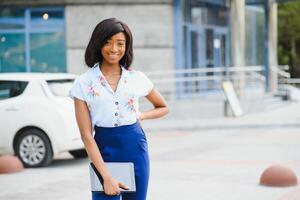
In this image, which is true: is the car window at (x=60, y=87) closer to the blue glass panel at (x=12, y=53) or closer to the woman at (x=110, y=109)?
the woman at (x=110, y=109)

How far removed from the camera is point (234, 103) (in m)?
22.4

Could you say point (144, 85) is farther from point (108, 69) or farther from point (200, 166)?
point (200, 166)

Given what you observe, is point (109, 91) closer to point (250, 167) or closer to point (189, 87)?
point (250, 167)

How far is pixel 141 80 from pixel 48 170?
299 inches

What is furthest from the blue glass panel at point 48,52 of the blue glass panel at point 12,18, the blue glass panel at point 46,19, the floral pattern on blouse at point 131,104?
the floral pattern on blouse at point 131,104

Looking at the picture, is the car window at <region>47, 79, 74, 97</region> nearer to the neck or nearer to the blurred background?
the blurred background

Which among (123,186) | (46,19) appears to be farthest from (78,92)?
(46,19)

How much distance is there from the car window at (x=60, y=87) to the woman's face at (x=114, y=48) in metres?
8.06

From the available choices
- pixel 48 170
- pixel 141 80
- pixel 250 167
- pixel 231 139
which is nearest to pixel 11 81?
pixel 48 170

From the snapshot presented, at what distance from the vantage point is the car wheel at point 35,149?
12.0 meters

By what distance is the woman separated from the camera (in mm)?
4176

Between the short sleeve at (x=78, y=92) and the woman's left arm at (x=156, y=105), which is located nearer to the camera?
the short sleeve at (x=78, y=92)

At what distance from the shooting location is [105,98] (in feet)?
13.8

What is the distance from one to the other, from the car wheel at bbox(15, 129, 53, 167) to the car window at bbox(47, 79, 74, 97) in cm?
71
